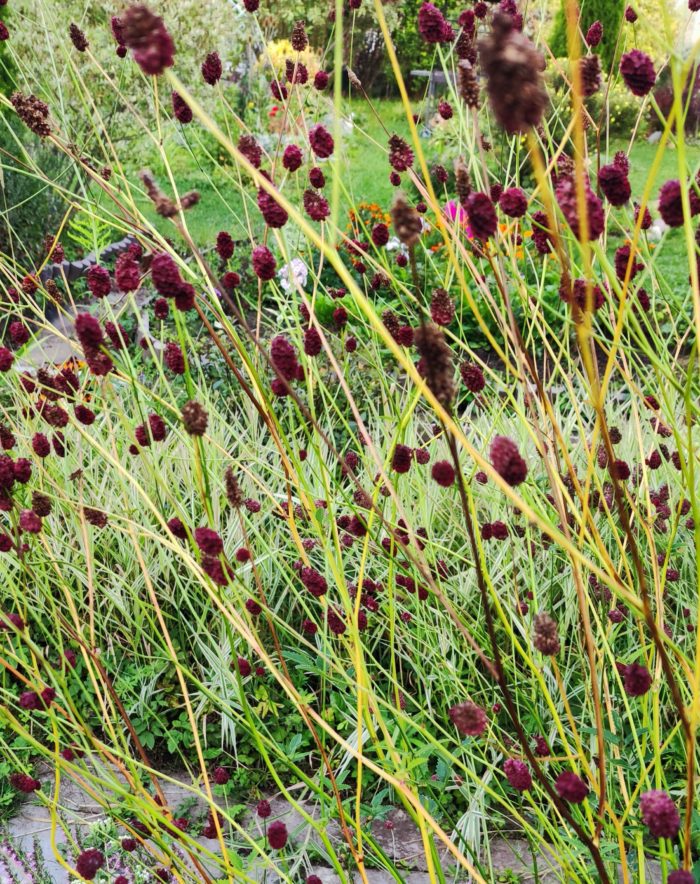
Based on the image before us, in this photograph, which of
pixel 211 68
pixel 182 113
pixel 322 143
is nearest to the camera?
pixel 322 143

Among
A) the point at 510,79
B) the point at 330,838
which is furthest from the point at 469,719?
the point at 330,838

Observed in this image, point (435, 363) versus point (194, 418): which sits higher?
point (435, 363)

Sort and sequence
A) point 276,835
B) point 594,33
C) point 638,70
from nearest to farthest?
point 638,70
point 276,835
point 594,33

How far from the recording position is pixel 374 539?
1.32 m

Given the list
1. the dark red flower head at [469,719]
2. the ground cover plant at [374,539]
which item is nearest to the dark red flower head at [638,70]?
the ground cover plant at [374,539]

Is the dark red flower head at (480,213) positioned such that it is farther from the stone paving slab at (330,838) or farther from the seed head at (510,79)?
the stone paving slab at (330,838)

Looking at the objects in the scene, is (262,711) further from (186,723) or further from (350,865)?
(350,865)

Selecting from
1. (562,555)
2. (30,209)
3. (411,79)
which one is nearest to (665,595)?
(562,555)

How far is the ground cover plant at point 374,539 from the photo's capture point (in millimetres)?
846

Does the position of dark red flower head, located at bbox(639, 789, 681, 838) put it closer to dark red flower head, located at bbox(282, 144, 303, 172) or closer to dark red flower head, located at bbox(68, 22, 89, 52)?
dark red flower head, located at bbox(282, 144, 303, 172)

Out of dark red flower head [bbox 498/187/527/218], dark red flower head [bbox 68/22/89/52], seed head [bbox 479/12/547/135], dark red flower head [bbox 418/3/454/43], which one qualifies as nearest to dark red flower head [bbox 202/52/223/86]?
dark red flower head [bbox 68/22/89/52]

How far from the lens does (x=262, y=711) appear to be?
1989 mm

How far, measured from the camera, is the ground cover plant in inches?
33.3

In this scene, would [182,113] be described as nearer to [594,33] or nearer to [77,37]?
[77,37]
